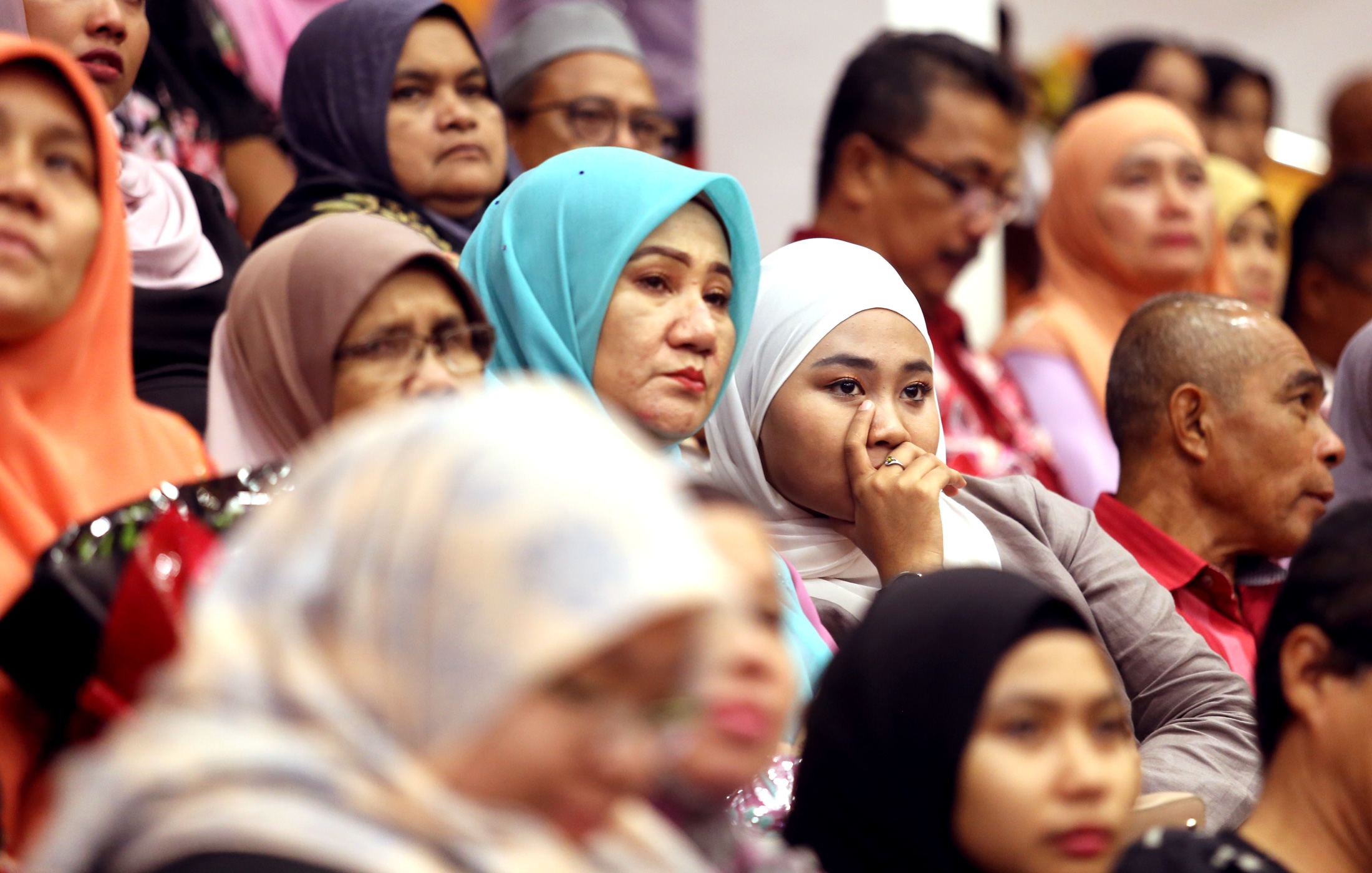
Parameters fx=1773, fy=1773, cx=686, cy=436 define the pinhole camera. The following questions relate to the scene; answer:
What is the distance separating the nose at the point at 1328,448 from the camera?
344cm

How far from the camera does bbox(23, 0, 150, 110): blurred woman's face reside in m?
3.07

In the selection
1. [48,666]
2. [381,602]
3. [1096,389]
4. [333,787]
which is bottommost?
[1096,389]

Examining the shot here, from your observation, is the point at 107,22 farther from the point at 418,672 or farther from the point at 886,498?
the point at 418,672

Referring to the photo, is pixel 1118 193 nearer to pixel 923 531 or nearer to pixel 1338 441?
pixel 1338 441

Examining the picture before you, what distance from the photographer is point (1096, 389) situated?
15.4ft

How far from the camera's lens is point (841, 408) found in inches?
121

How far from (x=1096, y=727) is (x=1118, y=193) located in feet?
10.9

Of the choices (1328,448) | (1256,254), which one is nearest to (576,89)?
(1328,448)

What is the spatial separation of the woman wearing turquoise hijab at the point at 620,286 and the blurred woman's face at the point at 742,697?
0.96m

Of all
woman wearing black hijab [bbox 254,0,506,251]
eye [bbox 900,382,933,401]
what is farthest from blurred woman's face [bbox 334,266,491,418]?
woman wearing black hijab [bbox 254,0,506,251]

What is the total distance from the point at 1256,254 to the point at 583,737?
4685 mm

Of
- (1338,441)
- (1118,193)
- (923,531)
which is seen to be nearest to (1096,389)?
(1118,193)

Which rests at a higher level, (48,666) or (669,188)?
(669,188)

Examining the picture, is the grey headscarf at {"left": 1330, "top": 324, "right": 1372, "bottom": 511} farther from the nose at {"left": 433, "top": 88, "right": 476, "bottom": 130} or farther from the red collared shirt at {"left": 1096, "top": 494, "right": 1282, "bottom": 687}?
the nose at {"left": 433, "top": 88, "right": 476, "bottom": 130}
